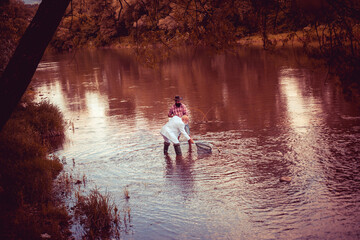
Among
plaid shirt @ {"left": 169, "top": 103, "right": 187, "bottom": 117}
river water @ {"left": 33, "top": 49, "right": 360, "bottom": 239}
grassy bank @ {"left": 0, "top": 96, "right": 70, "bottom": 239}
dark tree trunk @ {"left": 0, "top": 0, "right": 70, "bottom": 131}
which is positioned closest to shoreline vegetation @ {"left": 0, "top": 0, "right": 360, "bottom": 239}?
grassy bank @ {"left": 0, "top": 96, "right": 70, "bottom": 239}

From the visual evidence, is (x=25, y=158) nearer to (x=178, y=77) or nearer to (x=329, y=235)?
(x=329, y=235)

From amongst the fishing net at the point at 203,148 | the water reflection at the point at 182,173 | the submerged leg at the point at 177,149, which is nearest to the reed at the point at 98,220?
the water reflection at the point at 182,173

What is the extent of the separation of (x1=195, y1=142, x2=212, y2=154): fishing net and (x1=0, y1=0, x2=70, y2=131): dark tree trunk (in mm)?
9339

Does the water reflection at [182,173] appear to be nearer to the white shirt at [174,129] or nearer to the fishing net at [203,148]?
the fishing net at [203,148]

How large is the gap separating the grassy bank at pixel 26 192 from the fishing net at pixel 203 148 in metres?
4.68

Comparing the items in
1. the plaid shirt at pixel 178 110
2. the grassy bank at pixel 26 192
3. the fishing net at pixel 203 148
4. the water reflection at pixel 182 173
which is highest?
the plaid shirt at pixel 178 110

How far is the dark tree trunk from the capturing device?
16.0 ft

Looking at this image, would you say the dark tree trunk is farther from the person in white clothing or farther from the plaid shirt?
the plaid shirt

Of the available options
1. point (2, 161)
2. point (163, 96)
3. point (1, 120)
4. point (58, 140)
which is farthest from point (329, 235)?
point (163, 96)

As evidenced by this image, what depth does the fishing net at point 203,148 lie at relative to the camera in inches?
547

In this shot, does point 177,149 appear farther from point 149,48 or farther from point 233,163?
point 149,48

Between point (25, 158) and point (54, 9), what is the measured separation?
8.03 m

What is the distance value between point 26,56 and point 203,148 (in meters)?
9.57

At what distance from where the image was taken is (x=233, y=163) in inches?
500
